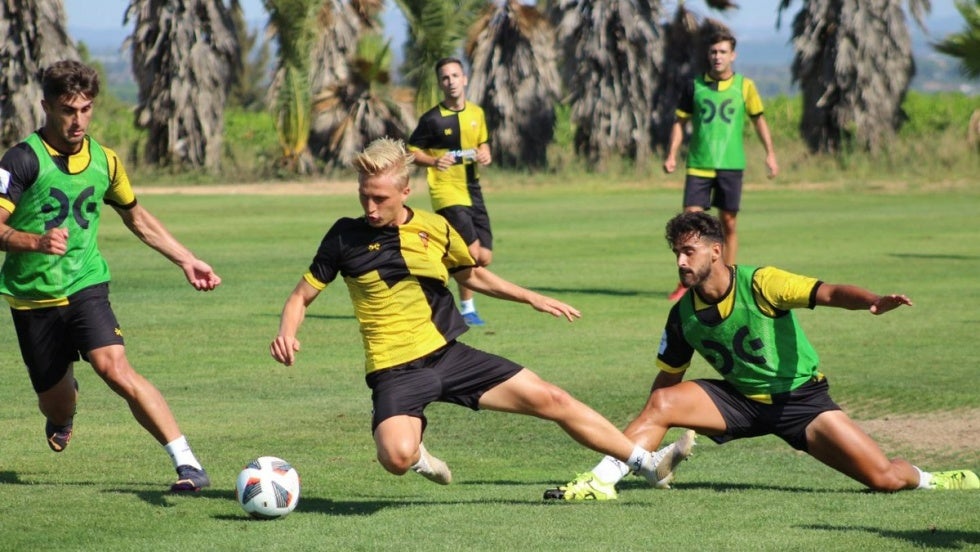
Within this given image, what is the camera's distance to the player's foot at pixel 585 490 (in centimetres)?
754

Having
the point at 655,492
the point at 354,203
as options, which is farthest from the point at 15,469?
the point at 354,203

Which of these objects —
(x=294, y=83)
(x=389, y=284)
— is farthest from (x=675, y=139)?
(x=294, y=83)

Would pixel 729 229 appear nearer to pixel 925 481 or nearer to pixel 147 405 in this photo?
pixel 925 481

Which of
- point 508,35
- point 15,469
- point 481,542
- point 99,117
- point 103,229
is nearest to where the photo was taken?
point 481,542

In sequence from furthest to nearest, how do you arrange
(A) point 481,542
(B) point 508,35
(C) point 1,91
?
(B) point 508,35
(C) point 1,91
(A) point 481,542

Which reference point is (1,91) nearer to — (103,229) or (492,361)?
(103,229)

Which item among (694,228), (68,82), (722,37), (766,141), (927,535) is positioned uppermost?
(722,37)

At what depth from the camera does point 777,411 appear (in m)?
7.93

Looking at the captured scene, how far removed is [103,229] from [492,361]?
20.8 metres

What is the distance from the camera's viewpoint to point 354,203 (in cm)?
3516

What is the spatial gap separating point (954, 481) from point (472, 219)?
24.7 ft

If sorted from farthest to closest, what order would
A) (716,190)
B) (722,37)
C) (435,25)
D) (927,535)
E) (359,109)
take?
(435,25), (359,109), (716,190), (722,37), (927,535)

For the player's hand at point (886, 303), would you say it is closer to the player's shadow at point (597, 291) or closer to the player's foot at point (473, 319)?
the player's foot at point (473, 319)

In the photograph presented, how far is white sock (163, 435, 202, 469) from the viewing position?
7.71 metres
